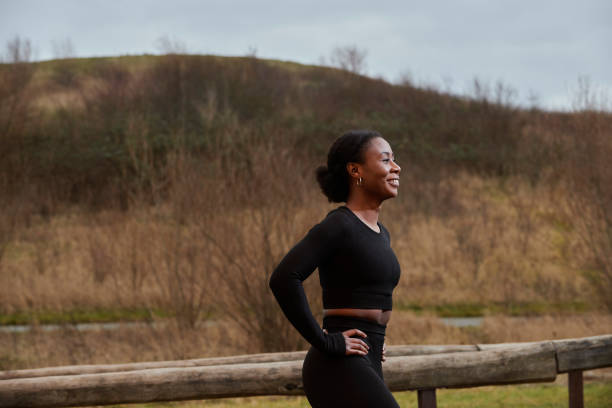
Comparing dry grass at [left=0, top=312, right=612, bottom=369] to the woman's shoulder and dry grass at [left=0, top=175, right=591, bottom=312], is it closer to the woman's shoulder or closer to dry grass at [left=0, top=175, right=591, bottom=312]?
dry grass at [left=0, top=175, right=591, bottom=312]

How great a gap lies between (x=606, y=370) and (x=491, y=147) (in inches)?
854

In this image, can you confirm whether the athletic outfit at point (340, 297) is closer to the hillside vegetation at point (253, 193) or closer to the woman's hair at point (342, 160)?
the woman's hair at point (342, 160)

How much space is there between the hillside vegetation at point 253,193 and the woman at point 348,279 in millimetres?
6201

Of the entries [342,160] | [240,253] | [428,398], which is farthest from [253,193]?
[342,160]

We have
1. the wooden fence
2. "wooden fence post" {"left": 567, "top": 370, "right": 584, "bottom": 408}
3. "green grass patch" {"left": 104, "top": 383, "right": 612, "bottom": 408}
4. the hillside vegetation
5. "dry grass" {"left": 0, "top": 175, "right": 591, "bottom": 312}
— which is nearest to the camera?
the wooden fence

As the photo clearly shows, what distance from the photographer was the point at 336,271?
263cm

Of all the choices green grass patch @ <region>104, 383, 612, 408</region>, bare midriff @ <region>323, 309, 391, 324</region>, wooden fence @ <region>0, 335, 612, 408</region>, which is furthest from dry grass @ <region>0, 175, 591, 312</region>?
bare midriff @ <region>323, 309, 391, 324</region>

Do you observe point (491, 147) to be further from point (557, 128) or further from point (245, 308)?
point (245, 308)

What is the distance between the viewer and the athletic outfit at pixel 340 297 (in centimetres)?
252

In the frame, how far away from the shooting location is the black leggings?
254cm

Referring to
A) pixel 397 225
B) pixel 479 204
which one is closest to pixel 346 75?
pixel 479 204

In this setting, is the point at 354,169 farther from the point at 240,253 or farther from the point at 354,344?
the point at 240,253

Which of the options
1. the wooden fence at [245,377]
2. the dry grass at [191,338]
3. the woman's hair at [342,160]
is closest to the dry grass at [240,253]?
the dry grass at [191,338]

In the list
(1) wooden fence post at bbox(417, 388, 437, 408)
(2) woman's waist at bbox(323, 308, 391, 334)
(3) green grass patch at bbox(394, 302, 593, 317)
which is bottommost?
(3) green grass patch at bbox(394, 302, 593, 317)
